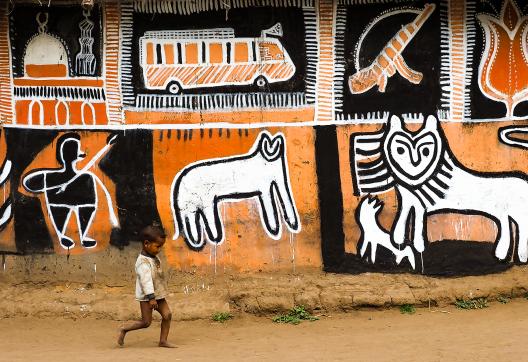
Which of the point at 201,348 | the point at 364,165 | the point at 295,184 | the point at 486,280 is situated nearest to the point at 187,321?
the point at 201,348

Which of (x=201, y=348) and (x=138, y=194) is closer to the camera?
(x=201, y=348)

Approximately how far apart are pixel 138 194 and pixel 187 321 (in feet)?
4.18

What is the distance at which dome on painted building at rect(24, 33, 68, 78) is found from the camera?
8883mm

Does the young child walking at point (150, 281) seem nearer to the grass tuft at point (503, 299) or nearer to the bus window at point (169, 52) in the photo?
the bus window at point (169, 52)

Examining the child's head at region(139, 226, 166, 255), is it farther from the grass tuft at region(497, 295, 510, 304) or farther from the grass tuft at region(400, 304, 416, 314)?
the grass tuft at region(497, 295, 510, 304)

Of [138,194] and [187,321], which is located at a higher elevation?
[138,194]

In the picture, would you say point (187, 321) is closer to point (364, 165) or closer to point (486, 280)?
point (364, 165)

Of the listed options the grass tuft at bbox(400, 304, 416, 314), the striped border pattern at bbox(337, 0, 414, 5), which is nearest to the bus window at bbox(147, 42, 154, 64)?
the striped border pattern at bbox(337, 0, 414, 5)

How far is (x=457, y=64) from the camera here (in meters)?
8.70

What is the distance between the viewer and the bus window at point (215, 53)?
345 inches

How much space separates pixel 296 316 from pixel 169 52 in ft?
8.90

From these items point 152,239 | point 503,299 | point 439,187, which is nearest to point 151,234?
point 152,239

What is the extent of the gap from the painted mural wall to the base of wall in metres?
0.12

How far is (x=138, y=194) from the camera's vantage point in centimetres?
886
